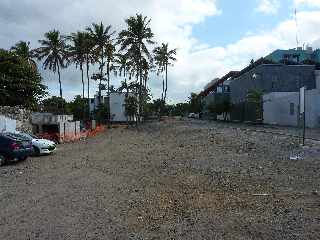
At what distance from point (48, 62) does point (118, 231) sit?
66790mm

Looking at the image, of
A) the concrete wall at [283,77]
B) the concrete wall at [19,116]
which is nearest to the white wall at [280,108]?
the concrete wall at [283,77]

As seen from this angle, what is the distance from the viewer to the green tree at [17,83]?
5916 cm

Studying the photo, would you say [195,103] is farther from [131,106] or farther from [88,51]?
[88,51]

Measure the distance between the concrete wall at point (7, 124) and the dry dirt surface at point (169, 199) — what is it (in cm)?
1439

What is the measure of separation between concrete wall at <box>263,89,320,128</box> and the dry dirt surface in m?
26.9

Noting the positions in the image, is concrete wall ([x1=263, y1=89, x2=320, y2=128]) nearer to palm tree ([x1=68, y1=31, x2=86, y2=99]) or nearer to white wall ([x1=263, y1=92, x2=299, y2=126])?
white wall ([x1=263, y1=92, x2=299, y2=126])

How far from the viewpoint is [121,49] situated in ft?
249

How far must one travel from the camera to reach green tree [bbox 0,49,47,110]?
59.2 meters

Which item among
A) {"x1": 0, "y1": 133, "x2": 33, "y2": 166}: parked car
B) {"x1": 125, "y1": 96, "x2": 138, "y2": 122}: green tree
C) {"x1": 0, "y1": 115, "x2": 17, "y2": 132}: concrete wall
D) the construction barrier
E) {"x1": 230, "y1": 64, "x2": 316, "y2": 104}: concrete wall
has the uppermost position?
{"x1": 230, "y1": 64, "x2": 316, "y2": 104}: concrete wall

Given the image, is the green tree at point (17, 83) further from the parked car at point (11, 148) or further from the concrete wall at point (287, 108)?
the parked car at point (11, 148)

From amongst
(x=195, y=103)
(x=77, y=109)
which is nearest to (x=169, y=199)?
(x=77, y=109)

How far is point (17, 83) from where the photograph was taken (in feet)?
198

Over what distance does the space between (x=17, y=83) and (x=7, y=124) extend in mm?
22692

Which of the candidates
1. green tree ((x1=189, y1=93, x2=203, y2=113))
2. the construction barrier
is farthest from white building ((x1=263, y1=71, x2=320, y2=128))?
green tree ((x1=189, y1=93, x2=203, y2=113))
